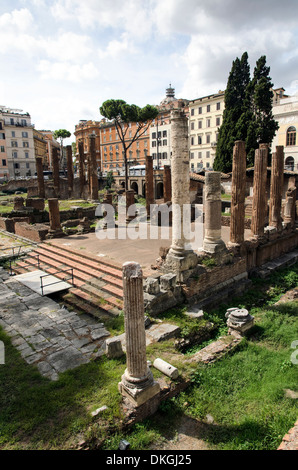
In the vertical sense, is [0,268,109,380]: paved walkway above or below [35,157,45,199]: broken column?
below

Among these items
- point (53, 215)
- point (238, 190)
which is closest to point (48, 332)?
point (238, 190)

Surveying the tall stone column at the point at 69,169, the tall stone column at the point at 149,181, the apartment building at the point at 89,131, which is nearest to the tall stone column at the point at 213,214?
the tall stone column at the point at 149,181

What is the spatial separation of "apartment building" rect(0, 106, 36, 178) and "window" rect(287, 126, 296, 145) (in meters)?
42.0

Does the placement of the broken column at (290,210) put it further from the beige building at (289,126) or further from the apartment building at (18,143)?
the apartment building at (18,143)

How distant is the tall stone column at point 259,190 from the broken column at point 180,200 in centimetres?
482

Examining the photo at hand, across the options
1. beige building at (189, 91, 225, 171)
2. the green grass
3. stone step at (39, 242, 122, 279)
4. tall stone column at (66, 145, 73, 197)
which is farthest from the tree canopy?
the green grass

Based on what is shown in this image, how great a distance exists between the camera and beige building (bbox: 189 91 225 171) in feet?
140

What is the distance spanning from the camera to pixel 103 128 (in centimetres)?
5953

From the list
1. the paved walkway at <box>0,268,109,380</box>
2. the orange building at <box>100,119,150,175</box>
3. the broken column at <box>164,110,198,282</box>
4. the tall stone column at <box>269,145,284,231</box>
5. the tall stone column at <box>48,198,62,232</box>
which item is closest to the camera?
the paved walkway at <box>0,268,109,380</box>

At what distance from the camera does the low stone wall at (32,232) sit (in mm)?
16766

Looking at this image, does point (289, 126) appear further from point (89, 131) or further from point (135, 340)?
point (89, 131)

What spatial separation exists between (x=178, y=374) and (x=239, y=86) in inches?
1271

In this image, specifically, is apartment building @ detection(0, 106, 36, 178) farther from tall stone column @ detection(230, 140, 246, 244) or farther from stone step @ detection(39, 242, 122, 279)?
tall stone column @ detection(230, 140, 246, 244)
